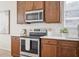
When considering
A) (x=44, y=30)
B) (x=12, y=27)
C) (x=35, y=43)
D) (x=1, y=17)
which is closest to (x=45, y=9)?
(x=44, y=30)

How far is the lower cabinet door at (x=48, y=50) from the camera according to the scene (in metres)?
3.95

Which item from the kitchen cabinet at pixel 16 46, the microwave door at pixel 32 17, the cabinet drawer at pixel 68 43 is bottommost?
the kitchen cabinet at pixel 16 46

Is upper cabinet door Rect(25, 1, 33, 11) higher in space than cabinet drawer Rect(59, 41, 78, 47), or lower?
higher

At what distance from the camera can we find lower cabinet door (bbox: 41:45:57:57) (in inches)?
155

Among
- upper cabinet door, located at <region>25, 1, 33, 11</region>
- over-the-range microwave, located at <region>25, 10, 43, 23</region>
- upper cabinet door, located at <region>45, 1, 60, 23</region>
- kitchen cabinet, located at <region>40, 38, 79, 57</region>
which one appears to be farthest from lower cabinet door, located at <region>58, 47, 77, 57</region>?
upper cabinet door, located at <region>25, 1, 33, 11</region>

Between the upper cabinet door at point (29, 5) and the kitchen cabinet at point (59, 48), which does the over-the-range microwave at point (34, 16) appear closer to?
the upper cabinet door at point (29, 5)

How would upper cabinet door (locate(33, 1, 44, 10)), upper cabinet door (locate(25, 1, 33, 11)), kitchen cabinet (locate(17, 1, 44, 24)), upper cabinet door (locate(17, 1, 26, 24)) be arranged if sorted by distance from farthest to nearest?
upper cabinet door (locate(17, 1, 26, 24)), upper cabinet door (locate(25, 1, 33, 11)), kitchen cabinet (locate(17, 1, 44, 24)), upper cabinet door (locate(33, 1, 44, 10))

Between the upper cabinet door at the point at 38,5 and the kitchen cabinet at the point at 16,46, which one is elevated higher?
the upper cabinet door at the point at 38,5

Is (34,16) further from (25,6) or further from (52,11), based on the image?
(52,11)

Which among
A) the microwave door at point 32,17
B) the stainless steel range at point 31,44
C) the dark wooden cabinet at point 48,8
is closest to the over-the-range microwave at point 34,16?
the microwave door at point 32,17

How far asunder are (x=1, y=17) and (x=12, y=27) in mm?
974

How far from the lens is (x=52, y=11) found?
4383 millimetres

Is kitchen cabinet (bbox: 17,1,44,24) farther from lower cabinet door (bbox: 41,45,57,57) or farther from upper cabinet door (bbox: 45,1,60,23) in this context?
lower cabinet door (bbox: 41,45,57,57)

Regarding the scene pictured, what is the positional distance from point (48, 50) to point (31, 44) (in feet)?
2.45
